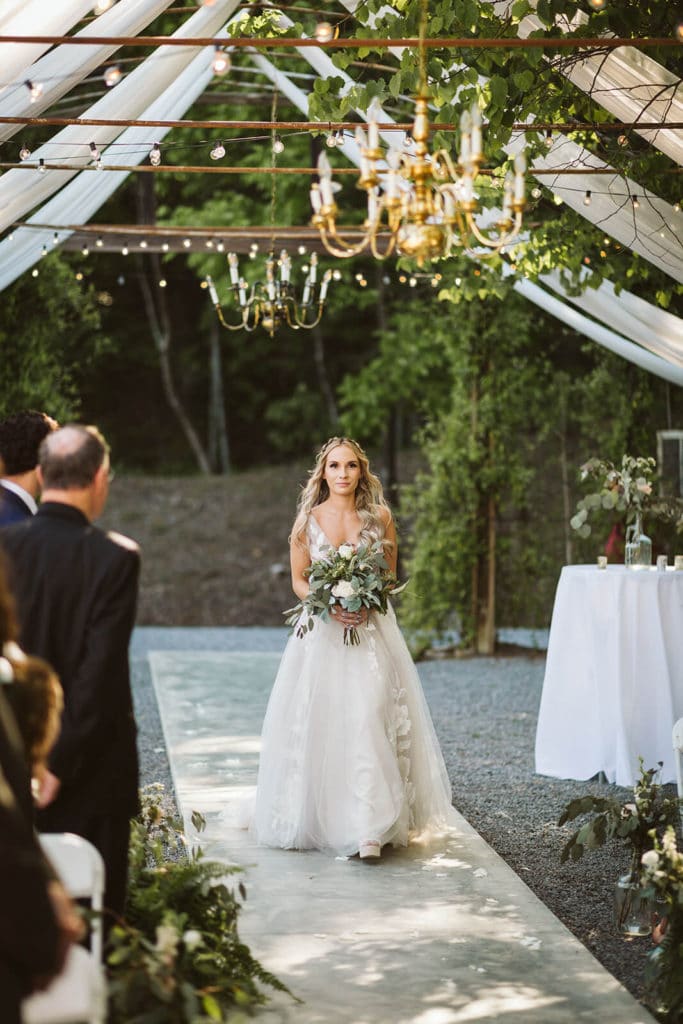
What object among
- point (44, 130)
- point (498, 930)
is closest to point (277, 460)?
point (44, 130)

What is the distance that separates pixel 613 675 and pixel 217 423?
15.1 m

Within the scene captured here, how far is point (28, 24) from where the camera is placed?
4.95 meters

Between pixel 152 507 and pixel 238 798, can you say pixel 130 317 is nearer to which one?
pixel 152 507

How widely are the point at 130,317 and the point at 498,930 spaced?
18.1m

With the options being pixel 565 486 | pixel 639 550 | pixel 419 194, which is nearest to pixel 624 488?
pixel 639 550

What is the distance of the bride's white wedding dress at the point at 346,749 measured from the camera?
5.68 metres

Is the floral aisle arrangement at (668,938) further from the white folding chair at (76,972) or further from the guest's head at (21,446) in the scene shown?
the guest's head at (21,446)

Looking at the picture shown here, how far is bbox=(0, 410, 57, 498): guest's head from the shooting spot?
4.64 metres

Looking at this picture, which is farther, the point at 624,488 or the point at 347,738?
the point at 624,488

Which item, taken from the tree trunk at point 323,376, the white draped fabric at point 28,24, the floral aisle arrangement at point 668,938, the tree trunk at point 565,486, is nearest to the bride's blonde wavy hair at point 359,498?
the white draped fabric at point 28,24

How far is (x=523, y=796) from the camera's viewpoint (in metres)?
7.02

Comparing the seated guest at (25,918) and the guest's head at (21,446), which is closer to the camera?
the seated guest at (25,918)

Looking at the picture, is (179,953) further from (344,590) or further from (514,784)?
(514,784)

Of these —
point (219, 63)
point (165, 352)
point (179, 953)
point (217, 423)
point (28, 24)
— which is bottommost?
point (179, 953)
